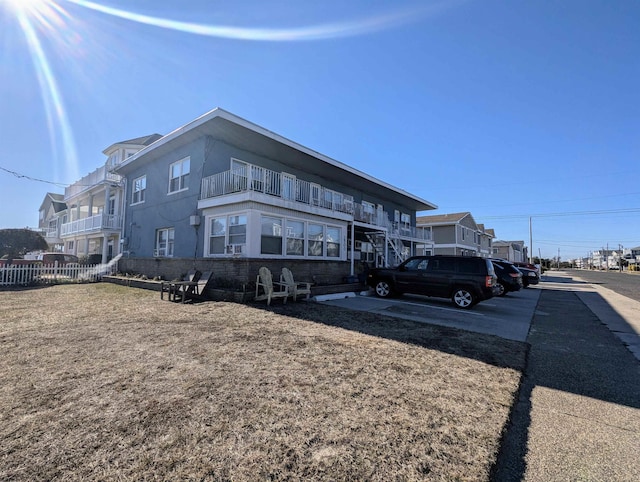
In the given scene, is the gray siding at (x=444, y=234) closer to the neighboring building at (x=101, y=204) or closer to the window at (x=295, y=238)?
the window at (x=295, y=238)

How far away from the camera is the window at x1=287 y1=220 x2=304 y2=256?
12.6m

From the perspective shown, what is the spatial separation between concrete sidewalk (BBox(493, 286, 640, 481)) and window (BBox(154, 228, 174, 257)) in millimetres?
14538

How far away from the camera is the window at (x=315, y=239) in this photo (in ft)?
44.6

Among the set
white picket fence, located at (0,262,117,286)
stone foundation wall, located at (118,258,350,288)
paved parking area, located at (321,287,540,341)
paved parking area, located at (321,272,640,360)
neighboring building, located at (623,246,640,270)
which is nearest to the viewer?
paved parking area, located at (321,272,640,360)

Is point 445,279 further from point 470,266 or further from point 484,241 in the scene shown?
point 484,241

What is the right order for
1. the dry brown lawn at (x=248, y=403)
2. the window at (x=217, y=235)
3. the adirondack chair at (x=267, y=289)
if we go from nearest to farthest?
the dry brown lawn at (x=248, y=403) → the adirondack chair at (x=267, y=289) → the window at (x=217, y=235)

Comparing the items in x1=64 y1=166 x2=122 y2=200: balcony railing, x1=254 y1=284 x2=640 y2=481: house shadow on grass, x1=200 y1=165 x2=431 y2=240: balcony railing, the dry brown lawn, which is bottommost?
x1=254 y1=284 x2=640 y2=481: house shadow on grass

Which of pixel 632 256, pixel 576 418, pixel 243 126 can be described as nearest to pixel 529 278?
pixel 243 126

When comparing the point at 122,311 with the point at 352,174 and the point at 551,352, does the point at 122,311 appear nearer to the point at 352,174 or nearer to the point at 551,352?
the point at 551,352

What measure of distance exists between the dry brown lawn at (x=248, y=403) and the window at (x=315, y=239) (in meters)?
7.63

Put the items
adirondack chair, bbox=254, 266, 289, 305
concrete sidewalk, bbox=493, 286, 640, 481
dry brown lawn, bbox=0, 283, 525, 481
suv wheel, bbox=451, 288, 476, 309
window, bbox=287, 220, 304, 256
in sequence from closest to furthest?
dry brown lawn, bbox=0, 283, 525, 481 < concrete sidewalk, bbox=493, 286, 640, 481 < adirondack chair, bbox=254, 266, 289, 305 < suv wheel, bbox=451, 288, 476, 309 < window, bbox=287, 220, 304, 256

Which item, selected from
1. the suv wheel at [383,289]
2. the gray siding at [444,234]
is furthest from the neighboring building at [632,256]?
the suv wheel at [383,289]

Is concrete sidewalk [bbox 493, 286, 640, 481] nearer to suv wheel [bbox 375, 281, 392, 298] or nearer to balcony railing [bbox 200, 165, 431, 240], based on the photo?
suv wheel [bbox 375, 281, 392, 298]

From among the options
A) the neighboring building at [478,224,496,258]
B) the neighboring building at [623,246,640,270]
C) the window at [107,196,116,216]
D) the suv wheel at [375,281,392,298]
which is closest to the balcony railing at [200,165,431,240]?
the suv wheel at [375,281,392,298]
